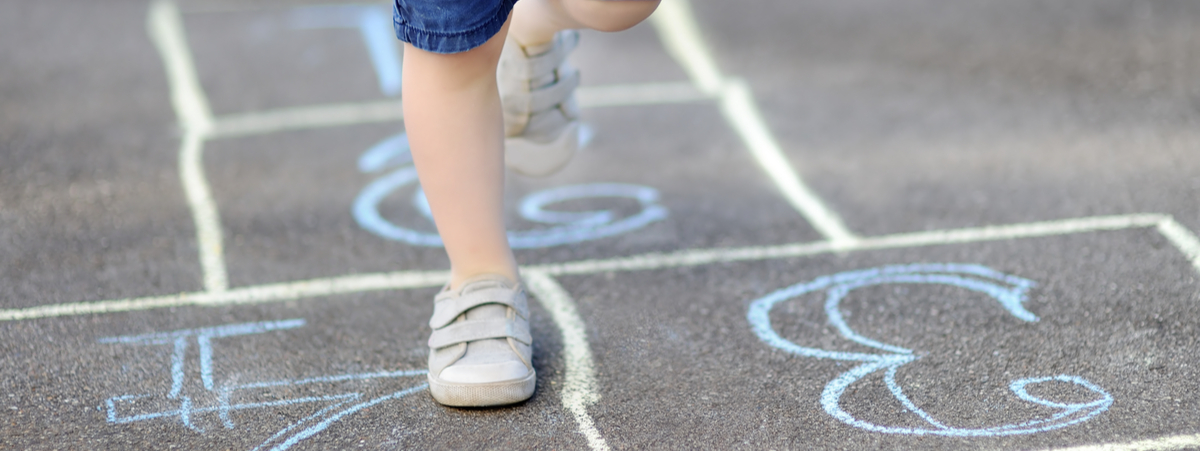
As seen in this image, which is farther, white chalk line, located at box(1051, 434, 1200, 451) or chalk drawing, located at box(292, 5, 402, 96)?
chalk drawing, located at box(292, 5, 402, 96)

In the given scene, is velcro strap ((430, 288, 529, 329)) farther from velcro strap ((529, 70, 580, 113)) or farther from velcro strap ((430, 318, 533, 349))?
velcro strap ((529, 70, 580, 113))

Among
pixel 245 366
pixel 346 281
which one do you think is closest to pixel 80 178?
pixel 346 281

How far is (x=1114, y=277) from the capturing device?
2182 millimetres

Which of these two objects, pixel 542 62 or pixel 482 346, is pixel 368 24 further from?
pixel 482 346

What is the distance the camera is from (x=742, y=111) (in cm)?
331

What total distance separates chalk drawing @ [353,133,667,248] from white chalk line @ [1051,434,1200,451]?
4.04 ft

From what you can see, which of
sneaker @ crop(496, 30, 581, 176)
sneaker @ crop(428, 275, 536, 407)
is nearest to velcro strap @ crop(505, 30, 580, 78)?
sneaker @ crop(496, 30, 581, 176)

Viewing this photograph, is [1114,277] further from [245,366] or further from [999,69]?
[245,366]

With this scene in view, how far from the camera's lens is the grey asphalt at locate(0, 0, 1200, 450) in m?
1.77

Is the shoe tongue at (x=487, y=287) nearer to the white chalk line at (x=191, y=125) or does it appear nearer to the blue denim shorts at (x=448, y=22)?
the blue denim shorts at (x=448, y=22)

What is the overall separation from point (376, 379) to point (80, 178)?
1498 millimetres

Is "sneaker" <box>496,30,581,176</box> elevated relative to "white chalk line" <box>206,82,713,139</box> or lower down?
elevated

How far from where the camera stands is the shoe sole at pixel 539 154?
2.14 metres

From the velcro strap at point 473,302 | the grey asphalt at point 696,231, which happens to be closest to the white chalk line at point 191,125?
the grey asphalt at point 696,231
